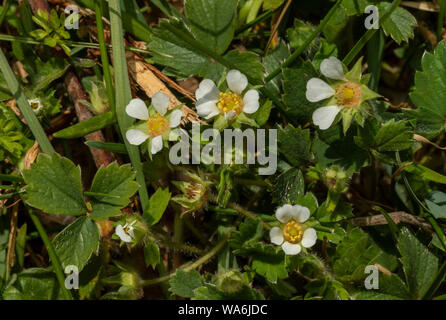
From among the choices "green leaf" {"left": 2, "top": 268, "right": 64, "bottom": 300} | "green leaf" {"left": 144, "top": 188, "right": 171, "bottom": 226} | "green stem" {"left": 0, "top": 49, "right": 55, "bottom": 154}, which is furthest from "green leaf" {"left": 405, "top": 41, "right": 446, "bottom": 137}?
"green leaf" {"left": 2, "top": 268, "right": 64, "bottom": 300}

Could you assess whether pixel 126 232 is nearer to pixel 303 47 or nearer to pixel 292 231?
pixel 292 231

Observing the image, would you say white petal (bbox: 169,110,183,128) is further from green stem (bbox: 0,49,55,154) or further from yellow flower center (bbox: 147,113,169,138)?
green stem (bbox: 0,49,55,154)

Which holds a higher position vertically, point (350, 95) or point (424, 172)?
point (350, 95)

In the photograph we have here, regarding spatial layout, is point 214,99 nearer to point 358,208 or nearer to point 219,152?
point 219,152

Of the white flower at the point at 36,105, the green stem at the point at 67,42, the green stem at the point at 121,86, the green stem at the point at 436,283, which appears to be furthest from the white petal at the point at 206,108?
the green stem at the point at 436,283

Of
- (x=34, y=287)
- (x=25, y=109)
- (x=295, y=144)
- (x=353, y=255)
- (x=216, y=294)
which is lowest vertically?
(x=34, y=287)

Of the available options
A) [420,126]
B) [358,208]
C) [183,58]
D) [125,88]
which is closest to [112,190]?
[125,88]

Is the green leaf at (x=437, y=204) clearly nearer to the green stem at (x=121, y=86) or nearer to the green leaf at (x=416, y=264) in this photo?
the green leaf at (x=416, y=264)

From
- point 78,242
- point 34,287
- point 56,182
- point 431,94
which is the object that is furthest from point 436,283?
point 34,287
